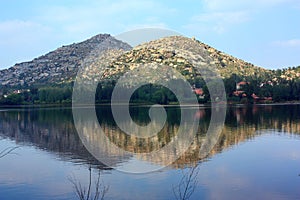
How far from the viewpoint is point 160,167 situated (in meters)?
17.0

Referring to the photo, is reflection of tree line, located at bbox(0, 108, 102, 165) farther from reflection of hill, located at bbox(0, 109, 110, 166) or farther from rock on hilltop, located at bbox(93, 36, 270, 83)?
rock on hilltop, located at bbox(93, 36, 270, 83)

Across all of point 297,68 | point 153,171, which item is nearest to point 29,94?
point 297,68

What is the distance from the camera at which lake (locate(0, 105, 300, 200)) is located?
13188 mm

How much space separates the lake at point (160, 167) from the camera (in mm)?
13188

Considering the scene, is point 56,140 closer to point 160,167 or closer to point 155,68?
point 160,167

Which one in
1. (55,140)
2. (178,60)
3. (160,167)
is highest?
(178,60)

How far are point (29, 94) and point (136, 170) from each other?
86.8 meters

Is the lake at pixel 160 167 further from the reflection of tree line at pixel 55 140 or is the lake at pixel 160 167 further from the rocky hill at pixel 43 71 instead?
the rocky hill at pixel 43 71

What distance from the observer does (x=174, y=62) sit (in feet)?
382

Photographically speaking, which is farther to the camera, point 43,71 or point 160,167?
point 43,71

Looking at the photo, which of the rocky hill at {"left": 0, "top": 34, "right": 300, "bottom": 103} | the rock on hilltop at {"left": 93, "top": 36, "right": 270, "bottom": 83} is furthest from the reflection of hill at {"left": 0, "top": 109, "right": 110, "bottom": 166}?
the rock on hilltop at {"left": 93, "top": 36, "right": 270, "bottom": 83}

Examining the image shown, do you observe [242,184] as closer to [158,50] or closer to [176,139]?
[176,139]

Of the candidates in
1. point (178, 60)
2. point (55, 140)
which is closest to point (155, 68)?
point (178, 60)

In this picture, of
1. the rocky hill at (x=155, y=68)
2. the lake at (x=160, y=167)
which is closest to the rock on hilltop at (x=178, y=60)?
the rocky hill at (x=155, y=68)
